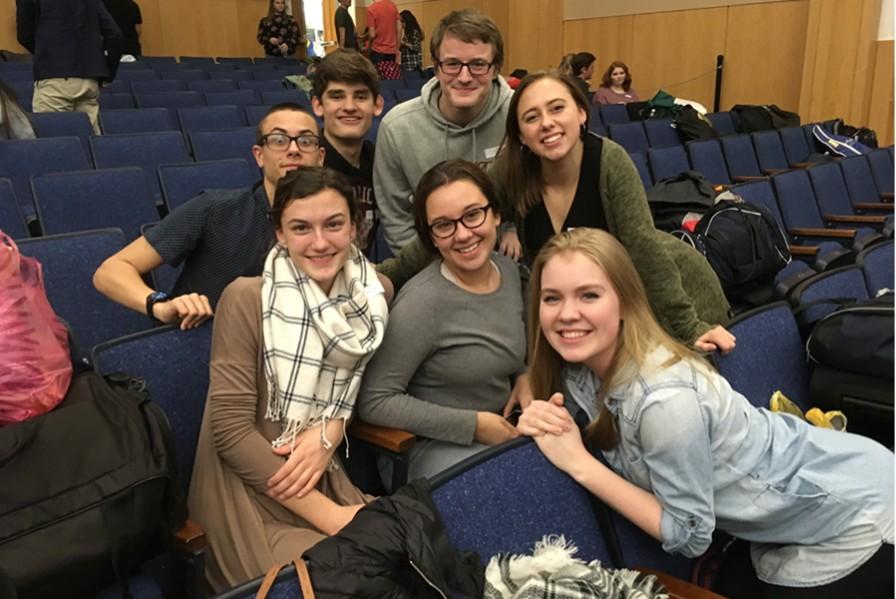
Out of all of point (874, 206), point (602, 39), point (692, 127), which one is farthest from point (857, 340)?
point (602, 39)

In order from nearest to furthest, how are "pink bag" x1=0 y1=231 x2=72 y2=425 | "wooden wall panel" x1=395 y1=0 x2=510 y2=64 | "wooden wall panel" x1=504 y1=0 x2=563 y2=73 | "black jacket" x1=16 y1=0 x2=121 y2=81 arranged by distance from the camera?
1. "pink bag" x1=0 y1=231 x2=72 y2=425
2. "black jacket" x1=16 y1=0 x2=121 y2=81
3. "wooden wall panel" x1=504 y1=0 x2=563 y2=73
4. "wooden wall panel" x1=395 y1=0 x2=510 y2=64

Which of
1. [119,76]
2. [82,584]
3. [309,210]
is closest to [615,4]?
[119,76]

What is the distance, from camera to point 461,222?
60.2 inches

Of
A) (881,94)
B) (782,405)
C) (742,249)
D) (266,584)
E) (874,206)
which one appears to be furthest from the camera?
(881,94)

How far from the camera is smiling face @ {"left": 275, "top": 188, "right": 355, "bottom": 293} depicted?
1418 mm

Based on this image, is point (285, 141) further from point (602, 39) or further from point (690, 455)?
point (602, 39)

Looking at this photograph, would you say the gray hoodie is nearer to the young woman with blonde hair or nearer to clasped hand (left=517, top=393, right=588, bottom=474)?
the young woman with blonde hair

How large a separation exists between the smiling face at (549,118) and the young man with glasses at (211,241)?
1.71 ft

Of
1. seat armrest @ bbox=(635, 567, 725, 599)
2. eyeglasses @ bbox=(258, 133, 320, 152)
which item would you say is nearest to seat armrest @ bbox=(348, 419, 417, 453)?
seat armrest @ bbox=(635, 567, 725, 599)

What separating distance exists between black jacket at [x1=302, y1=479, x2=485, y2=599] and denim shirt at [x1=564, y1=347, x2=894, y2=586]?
14.2 inches

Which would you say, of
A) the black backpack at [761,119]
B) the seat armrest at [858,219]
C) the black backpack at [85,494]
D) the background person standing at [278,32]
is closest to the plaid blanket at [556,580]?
the black backpack at [85,494]

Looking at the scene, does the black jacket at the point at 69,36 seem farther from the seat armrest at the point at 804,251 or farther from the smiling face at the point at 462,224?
the seat armrest at the point at 804,251

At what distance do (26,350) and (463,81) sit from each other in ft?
4.00

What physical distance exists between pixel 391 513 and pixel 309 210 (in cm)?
69
